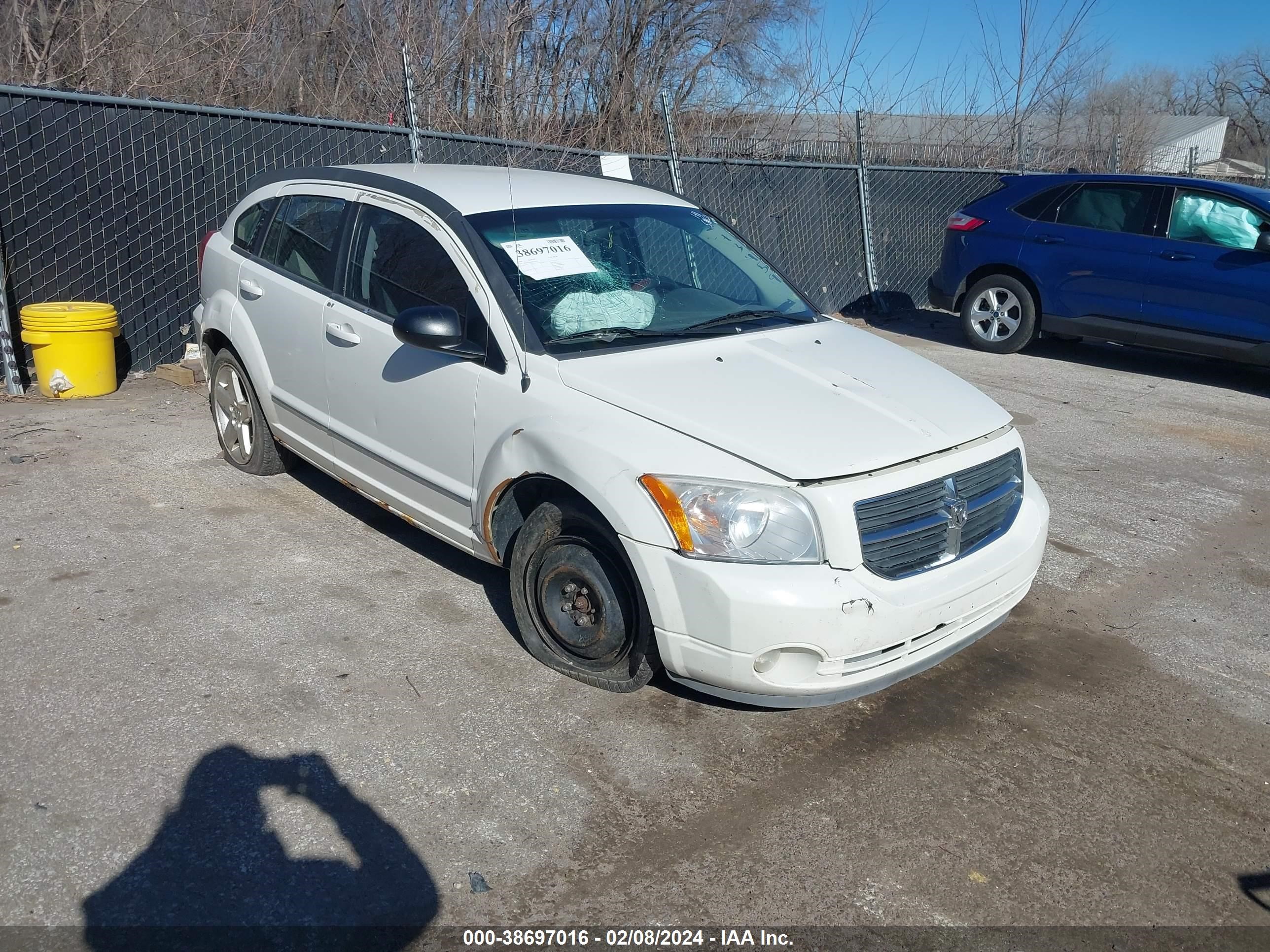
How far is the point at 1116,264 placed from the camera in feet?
31.4

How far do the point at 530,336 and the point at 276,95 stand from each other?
9818 mm

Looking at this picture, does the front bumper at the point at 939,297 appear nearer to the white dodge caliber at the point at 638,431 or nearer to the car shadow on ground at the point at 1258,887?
the white dodge caliber at the point at 638,431

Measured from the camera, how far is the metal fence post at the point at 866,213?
12.5m

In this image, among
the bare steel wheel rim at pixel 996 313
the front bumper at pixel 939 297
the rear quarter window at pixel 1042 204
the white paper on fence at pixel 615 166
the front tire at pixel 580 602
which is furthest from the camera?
the front bumper at pixel 939 297

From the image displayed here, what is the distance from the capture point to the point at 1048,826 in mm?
3236

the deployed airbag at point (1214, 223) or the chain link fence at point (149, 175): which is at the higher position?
the chain link fence at point (149, 175)

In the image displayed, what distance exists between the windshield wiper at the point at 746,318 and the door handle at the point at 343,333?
1.46 m

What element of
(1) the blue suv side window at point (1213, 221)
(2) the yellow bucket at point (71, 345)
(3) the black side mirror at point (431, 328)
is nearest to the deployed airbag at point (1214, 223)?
(1) the blue suv side window at point (1213, 221)

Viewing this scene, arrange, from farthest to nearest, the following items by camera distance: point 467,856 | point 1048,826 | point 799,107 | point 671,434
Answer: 1. point 799,107
2. point 671,434
3. point 1048,826
4. point 467,856

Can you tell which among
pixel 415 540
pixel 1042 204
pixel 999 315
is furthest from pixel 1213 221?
pixel 415 540

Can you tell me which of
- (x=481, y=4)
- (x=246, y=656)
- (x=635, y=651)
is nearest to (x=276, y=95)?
(x=481, y=4)

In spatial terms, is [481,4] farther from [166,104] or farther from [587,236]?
[587,236]

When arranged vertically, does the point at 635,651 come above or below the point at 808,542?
below

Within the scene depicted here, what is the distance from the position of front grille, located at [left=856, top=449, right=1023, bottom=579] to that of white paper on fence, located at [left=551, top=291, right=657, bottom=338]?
1346 mm
